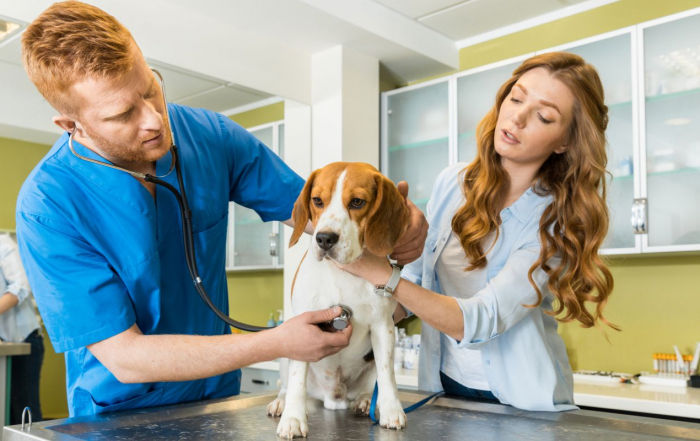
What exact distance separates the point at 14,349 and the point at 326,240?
304cm

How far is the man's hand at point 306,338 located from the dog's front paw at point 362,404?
238 mm

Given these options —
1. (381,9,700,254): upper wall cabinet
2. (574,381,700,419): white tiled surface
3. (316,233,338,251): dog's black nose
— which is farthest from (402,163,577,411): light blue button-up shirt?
(381,9,700,254): upper wall cabinet

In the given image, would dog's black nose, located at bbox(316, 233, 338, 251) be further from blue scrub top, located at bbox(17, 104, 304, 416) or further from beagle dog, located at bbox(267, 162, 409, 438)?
blue scrub top, located at bbox(17, 104, 304, 416)

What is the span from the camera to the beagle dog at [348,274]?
123 cm

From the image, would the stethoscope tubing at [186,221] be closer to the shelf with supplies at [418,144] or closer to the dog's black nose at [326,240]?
the dog's black nose at [326,240]

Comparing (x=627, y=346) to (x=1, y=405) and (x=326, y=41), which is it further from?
(x=1, y=405)

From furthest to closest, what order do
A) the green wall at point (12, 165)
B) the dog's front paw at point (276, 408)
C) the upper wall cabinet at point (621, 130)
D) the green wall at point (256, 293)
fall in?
the green wall at point (256, 293) < the green wall at point (12, 165) < the upper wall cabinet at point (621, 130) < the dog's front paw at point (276, 408)

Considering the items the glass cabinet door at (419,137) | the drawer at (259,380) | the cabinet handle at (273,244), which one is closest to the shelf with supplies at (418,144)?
the glass cabinet door at (419,137)

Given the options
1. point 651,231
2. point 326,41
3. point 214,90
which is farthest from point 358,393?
point 326,41

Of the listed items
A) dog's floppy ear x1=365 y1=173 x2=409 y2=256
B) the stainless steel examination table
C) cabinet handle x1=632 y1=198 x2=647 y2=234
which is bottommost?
the stainless steel examination table

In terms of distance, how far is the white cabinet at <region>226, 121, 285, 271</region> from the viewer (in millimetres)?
4125

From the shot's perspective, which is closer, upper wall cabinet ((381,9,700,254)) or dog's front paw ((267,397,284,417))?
dog's front paw ((267,397,284,417))

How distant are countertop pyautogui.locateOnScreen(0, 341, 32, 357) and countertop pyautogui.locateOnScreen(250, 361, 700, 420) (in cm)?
300

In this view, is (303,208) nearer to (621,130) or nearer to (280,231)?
(621,130)
